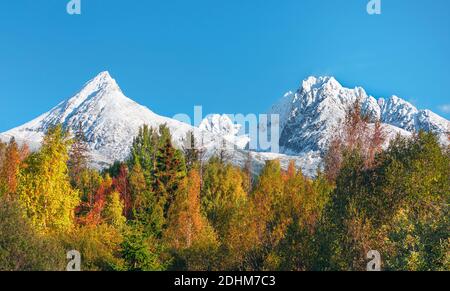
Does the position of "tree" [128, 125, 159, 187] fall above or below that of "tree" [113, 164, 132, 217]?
above

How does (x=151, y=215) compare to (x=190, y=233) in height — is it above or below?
above

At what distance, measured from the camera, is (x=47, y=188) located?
42531 mm

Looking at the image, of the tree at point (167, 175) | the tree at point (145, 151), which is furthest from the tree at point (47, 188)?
the tree at point (145, 151)

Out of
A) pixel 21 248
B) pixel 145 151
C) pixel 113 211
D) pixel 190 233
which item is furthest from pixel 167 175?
pixel 21 248

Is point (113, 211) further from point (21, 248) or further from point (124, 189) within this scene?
point (21, 248)

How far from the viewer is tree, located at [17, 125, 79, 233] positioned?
138 feet

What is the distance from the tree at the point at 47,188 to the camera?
4216 cm

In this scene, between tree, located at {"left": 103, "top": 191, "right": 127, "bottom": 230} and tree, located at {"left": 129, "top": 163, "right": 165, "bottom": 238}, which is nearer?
tree, located at {"left": 129, "top": 163, "right": 165, "bottom": 238}

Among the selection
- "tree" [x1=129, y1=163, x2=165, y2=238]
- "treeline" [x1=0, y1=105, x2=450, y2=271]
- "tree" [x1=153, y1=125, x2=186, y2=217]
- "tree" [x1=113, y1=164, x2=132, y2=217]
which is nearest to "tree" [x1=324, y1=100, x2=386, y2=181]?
"treeline" [x1=0, y1=105, x2=450, y2=271]

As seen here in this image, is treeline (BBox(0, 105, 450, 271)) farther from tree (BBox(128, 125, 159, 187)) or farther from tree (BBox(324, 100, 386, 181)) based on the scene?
tree (BBox(128, 125, 159, 187))

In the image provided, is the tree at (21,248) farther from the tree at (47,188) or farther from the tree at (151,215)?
the tree at (151,215)

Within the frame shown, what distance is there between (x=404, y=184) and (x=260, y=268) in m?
12.0
